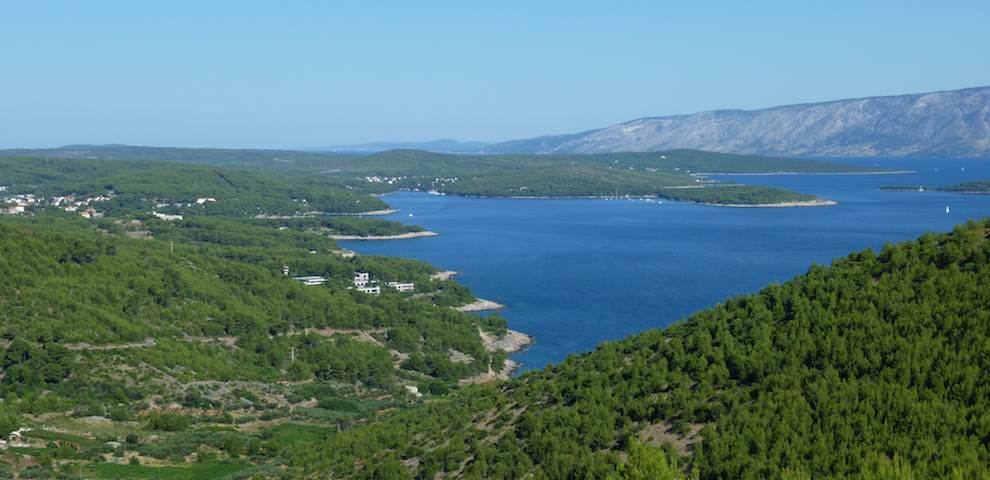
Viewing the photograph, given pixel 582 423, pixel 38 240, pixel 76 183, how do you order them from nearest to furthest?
pixel 582 423, pixel 38 240, pixel 76 183

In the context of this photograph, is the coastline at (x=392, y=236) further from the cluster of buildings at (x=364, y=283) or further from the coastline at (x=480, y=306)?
the coastline at (x=480, y=306)

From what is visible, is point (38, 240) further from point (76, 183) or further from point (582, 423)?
point (76, 183)

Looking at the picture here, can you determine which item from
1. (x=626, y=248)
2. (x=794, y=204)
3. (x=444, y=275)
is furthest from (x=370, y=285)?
(x=794, y=204)

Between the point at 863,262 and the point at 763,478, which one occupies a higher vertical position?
the point at 863,262

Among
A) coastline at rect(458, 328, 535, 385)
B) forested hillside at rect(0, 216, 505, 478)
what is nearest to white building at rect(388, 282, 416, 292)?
forested hillside at rect(0, 216, 505, 478)

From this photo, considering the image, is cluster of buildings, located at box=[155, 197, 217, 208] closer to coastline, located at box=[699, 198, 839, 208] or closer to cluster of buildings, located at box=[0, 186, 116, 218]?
cluster of buildings, located at box=[0, 186, 116, 218]

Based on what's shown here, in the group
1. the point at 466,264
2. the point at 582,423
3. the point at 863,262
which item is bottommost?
the point at 466,264

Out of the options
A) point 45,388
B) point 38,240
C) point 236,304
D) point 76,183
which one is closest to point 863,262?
point 45,388
